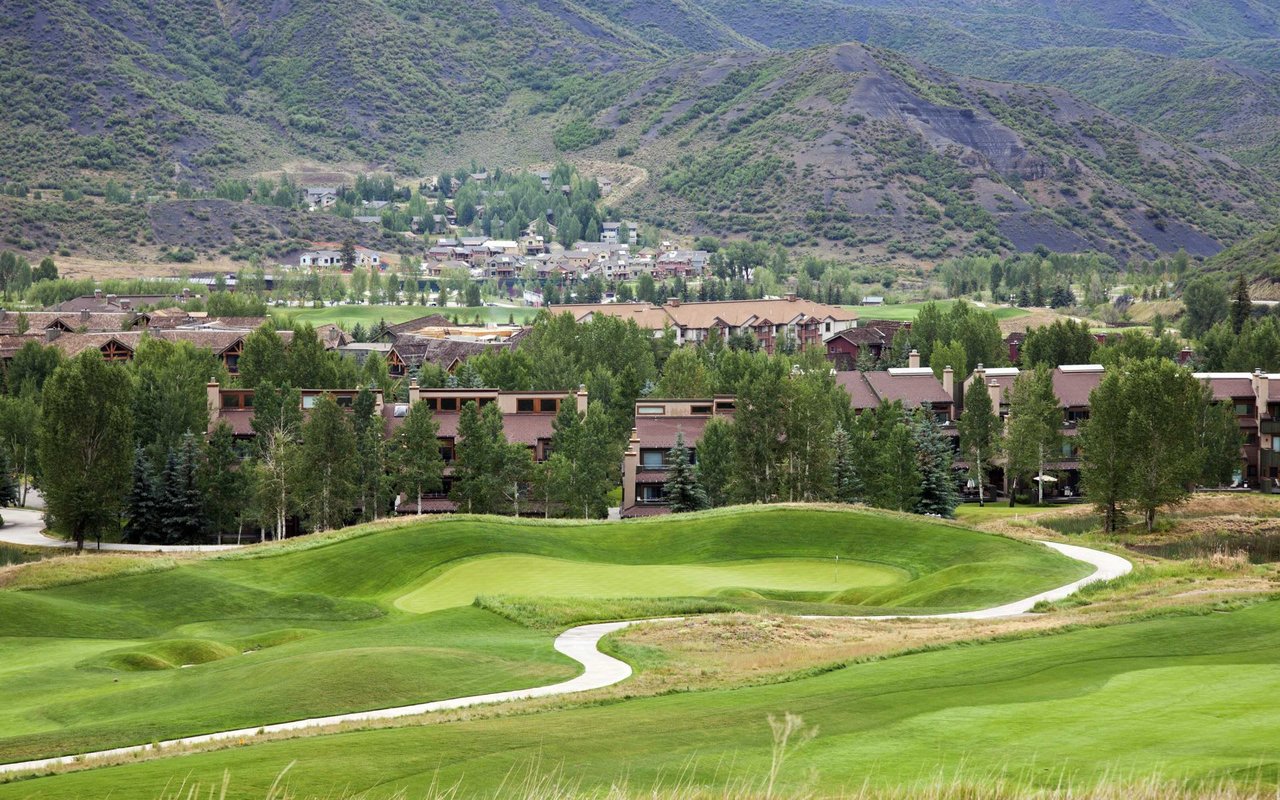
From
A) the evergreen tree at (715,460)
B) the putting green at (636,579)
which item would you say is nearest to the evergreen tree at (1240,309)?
the evergreen tree at (715,460)

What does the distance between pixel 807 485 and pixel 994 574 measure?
22.6 meters

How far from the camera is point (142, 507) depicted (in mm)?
73312

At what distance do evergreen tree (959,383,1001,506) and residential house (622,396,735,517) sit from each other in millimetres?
14317

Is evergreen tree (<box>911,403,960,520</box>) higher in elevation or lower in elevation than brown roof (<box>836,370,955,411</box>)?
lower

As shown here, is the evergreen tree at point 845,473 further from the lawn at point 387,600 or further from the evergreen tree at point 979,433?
the evergreen tree at point 979,433

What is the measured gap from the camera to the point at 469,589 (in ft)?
171

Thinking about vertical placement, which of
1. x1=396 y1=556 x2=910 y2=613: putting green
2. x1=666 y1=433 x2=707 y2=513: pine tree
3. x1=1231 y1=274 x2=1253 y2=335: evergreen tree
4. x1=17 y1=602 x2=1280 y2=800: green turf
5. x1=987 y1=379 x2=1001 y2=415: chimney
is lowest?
x1=396 y1=556 x2=910 y2=613: putting green

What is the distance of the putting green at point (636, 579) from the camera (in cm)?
5072

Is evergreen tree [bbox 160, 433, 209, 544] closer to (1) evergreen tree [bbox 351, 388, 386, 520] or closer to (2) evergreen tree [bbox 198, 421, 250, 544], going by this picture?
(2) evergreen tree [bbox 198, 421, 250, 544]

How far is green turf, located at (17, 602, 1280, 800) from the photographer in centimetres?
2053

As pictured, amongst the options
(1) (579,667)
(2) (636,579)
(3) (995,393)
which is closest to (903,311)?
(3) (995,393)

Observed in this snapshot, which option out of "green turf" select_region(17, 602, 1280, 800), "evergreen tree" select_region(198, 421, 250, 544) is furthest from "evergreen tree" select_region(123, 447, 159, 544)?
"green turf" select_region(17, 602, 1280, 800)

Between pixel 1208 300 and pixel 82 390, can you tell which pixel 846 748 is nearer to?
pixel 82 390

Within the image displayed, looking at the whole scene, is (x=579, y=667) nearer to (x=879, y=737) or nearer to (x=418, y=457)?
(x=879, y=737)
